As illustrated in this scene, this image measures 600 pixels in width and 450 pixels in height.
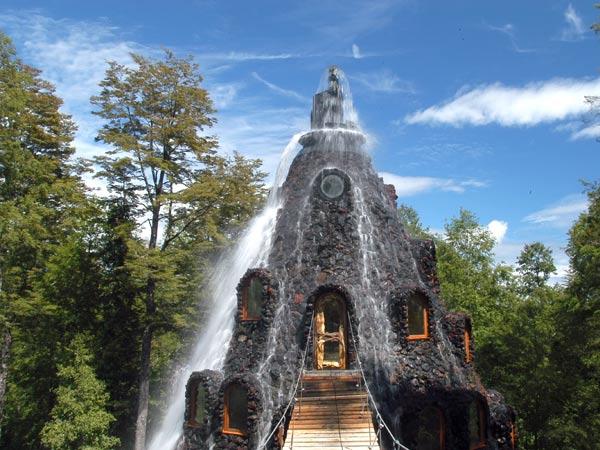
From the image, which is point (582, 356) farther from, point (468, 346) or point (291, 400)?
point (291, 400)

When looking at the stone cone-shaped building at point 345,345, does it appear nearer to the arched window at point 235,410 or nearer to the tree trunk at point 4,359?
the arched window at point 235,410

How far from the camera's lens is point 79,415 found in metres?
17.8

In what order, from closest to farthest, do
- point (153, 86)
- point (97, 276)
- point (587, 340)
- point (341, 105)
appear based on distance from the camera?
point (587, 340)
point (341, 105)
point (153, 86)
point (97, 276)

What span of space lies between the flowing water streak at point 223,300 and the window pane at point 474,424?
6.76 metres

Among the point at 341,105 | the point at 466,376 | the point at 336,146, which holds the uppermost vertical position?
the point at 341,105

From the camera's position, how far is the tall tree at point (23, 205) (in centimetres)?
1797

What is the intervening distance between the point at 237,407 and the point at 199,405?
1391mm

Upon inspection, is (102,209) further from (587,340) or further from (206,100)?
(587,340)

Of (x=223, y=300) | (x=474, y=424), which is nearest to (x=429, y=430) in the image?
(x=474, y=424)

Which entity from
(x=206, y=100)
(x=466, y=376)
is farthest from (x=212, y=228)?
(x=466, y=376)

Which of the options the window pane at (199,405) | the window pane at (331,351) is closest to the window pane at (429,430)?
the window pane at (331,351)

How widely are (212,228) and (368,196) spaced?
6785 mm

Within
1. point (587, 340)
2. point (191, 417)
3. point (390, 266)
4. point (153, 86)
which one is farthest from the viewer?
point (153, 86)

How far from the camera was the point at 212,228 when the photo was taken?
20.3 metres
